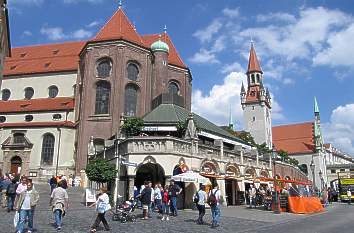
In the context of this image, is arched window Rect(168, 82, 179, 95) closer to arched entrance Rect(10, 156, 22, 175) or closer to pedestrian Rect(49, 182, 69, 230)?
arched entrance Rect(10, 156, 22, 175)

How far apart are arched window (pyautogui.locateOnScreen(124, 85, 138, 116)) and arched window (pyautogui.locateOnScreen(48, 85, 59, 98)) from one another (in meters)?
13.5

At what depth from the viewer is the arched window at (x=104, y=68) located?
42.2 meters

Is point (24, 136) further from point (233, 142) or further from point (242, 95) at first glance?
point (242, 95)

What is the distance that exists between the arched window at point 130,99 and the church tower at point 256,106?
168 ft

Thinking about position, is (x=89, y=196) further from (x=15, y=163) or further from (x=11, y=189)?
(x=15, y=163)

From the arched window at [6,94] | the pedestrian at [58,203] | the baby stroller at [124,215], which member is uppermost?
the arched window at [6,94]

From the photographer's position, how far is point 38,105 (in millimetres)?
47719

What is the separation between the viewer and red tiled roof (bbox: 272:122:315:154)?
9644 cm

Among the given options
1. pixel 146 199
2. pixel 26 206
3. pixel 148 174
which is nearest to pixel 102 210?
pixel 26 206

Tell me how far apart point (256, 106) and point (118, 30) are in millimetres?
53280

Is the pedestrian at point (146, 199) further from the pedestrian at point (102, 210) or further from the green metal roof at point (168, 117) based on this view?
the green metal roof at point (168, 117)

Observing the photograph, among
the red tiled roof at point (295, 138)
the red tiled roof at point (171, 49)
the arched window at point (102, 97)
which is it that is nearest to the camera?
the arched window at point (102, 97)

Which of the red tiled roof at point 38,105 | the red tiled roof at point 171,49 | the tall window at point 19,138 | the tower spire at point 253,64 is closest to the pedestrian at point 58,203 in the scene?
the tall window at point 19,138

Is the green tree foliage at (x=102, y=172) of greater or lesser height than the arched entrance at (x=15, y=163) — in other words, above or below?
below
